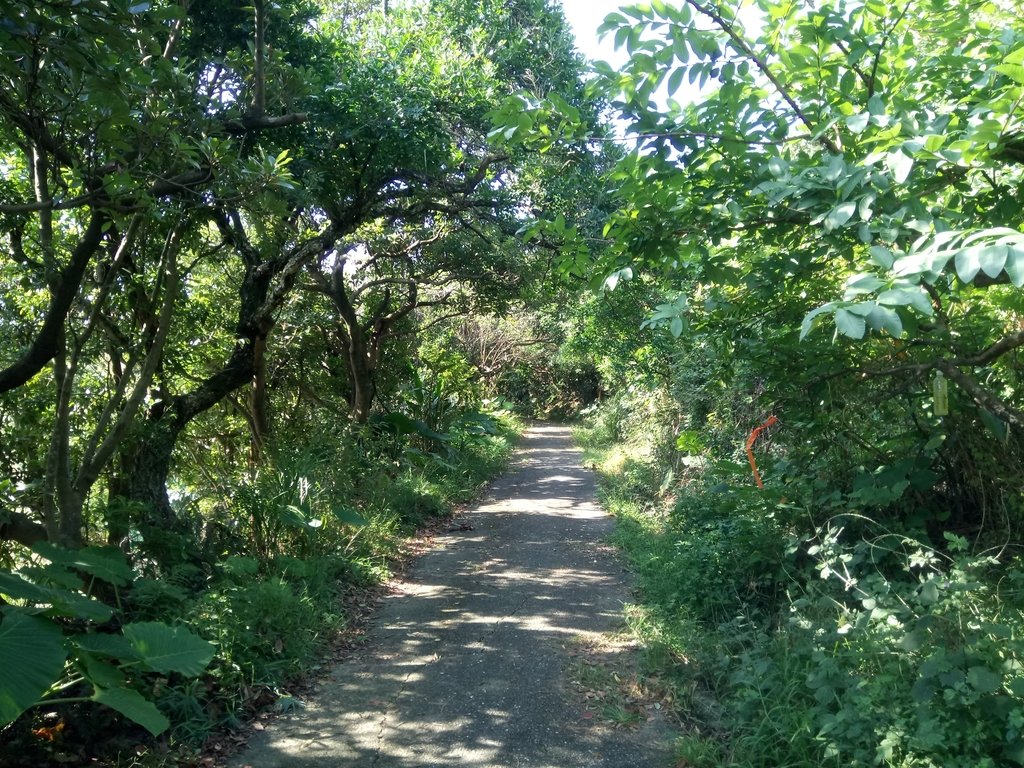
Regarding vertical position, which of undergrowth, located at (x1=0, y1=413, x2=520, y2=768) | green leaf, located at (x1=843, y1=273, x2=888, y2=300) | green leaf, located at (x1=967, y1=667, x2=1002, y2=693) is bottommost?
green leaf, located at (x1=967, y1=667, x2=1002, y2=693)

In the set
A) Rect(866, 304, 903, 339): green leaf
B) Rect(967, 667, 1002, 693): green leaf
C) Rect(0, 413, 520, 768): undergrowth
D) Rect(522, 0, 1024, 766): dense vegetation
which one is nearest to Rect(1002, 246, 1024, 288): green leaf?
Rect(522, 0, 1024, 766): dense vegetation

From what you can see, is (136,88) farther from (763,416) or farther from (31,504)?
(763,416)

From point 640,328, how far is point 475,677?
276 cm

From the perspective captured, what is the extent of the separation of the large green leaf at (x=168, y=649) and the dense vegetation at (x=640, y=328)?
0.05 feet

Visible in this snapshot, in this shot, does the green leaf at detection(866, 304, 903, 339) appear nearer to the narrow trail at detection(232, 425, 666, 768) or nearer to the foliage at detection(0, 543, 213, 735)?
the narrow trail at detection(232, 425, 666, 768)

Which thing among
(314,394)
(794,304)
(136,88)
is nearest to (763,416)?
(794,304)

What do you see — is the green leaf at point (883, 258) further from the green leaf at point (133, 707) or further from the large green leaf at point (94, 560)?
the large green leaf at point (94, 560)

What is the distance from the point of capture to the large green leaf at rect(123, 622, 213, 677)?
425 cm

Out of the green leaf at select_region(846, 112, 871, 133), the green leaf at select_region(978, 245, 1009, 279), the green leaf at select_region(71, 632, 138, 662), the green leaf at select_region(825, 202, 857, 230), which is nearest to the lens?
the green leaf at select_region(978, 245, 1009, 279)

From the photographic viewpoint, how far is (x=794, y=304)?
5859 millimetres

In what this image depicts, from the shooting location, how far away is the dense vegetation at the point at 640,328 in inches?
153

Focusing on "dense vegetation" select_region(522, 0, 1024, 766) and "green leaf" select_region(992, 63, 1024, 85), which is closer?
"green leaf" select_region(992, 63, 1024, 85)

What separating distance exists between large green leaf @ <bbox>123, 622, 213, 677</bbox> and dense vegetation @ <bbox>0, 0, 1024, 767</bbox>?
17 millimetres

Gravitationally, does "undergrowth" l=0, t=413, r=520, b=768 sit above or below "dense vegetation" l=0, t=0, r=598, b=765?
below
